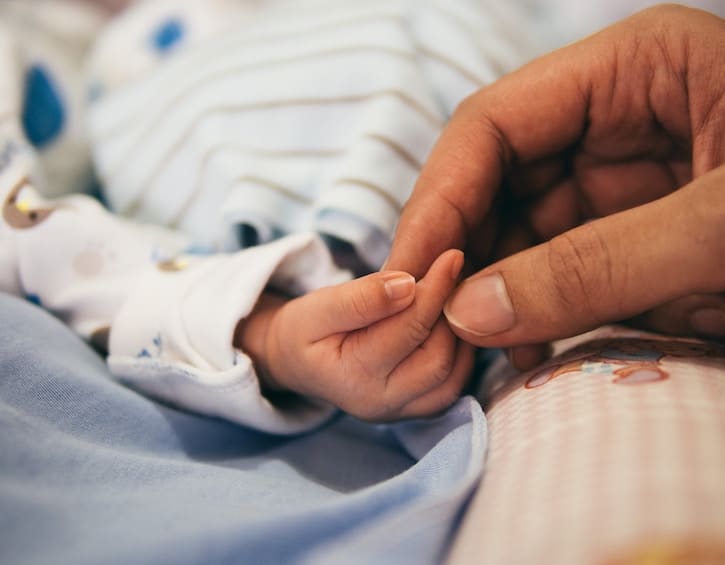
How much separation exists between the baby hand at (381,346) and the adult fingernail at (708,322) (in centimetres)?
19

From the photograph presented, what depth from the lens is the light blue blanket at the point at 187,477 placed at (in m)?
0.33

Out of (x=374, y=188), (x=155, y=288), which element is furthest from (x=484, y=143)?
(x=155, y=288)

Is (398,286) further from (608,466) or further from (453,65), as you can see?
(453,65)

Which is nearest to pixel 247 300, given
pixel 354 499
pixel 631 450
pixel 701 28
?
pixel 354 499

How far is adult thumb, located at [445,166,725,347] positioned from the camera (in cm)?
38

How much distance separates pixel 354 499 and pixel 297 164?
1.52 feet

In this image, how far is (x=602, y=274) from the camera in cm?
41

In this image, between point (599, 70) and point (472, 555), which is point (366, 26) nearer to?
point (599, 70)

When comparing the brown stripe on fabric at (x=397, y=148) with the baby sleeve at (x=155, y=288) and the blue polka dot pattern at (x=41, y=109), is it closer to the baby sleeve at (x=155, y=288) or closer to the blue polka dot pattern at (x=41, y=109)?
the baby sleeve at (x=155, y=288)

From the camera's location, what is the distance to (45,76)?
93 cm

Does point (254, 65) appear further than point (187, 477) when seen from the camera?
Yes

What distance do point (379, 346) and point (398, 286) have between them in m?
0.05

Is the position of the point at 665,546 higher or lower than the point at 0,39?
lower

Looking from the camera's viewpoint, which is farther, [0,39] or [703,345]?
[0,39]
